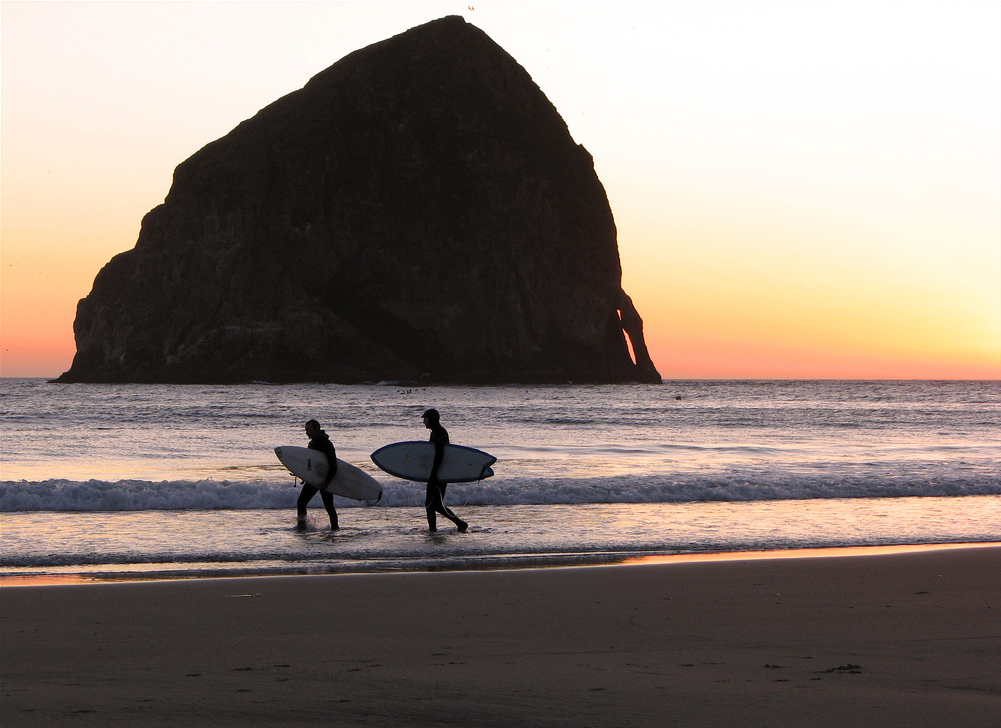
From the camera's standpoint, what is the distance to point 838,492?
15234 mm

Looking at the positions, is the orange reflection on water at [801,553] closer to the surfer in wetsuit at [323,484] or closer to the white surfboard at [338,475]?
the surfer in wetsuit at [323,484]

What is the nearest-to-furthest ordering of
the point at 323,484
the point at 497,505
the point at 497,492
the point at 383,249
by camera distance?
1. the point at 323,484
2. the point at 497,505
3. the point at 497,492
4. the point at 383,249

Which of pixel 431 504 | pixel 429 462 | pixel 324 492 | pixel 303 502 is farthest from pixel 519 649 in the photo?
pixel 429 462

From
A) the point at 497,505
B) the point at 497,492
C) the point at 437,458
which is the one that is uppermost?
the point at 437,458

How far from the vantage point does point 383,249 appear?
106938 mm

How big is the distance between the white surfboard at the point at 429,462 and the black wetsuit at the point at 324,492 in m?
0.76

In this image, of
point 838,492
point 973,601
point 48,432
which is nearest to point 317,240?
point 48,432

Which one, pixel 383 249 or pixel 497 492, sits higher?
pixel 383 249

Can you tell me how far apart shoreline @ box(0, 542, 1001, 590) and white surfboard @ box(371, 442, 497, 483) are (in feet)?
10.0

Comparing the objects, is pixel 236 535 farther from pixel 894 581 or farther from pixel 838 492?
pixel 838 492

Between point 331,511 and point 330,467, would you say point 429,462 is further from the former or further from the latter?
point 331,511

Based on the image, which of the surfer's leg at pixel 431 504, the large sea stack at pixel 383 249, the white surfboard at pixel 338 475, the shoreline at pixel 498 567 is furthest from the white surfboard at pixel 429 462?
the large sea stack at pixel 383 249

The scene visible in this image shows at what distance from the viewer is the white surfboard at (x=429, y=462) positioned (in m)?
12.2

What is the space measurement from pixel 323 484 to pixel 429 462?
64.6 inches
